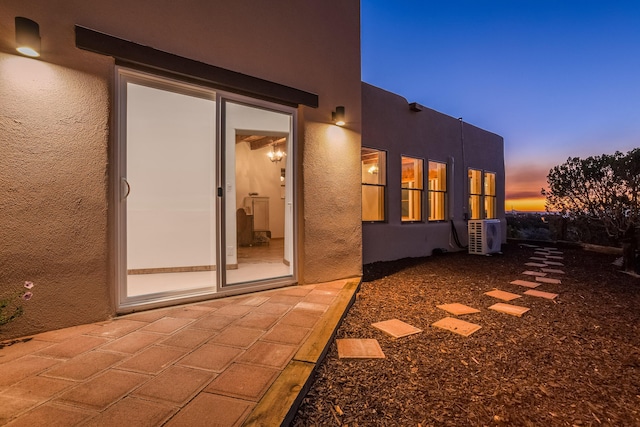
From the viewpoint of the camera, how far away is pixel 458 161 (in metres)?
7.22

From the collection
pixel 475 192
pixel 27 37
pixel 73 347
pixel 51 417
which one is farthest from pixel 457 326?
pixel 475 192

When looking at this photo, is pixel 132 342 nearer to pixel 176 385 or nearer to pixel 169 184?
pixel 176 385

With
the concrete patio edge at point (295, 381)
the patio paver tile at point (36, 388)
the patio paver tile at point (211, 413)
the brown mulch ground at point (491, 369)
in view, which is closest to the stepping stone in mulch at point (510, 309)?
the brown mulch ground at point (491, 369)

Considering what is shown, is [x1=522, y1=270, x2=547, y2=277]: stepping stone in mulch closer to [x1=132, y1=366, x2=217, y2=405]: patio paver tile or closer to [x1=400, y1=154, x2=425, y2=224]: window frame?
[x1=400, y1=154, x2=425, y2=224]: window frame

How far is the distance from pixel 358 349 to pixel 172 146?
4.26 m

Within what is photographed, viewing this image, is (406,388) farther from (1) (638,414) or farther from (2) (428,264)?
(2) (428,264)

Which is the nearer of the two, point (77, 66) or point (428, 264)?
point (77, 66)

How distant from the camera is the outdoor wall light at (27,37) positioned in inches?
71.9

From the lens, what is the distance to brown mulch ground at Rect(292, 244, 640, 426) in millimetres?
1318

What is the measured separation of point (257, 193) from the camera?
8430 millimetres

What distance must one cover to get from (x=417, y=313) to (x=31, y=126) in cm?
343

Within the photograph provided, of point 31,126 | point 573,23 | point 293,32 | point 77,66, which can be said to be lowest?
point 31,126

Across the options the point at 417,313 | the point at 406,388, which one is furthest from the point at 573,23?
the point at 406,388

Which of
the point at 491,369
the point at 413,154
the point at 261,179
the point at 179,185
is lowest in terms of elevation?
the point at 491,369
